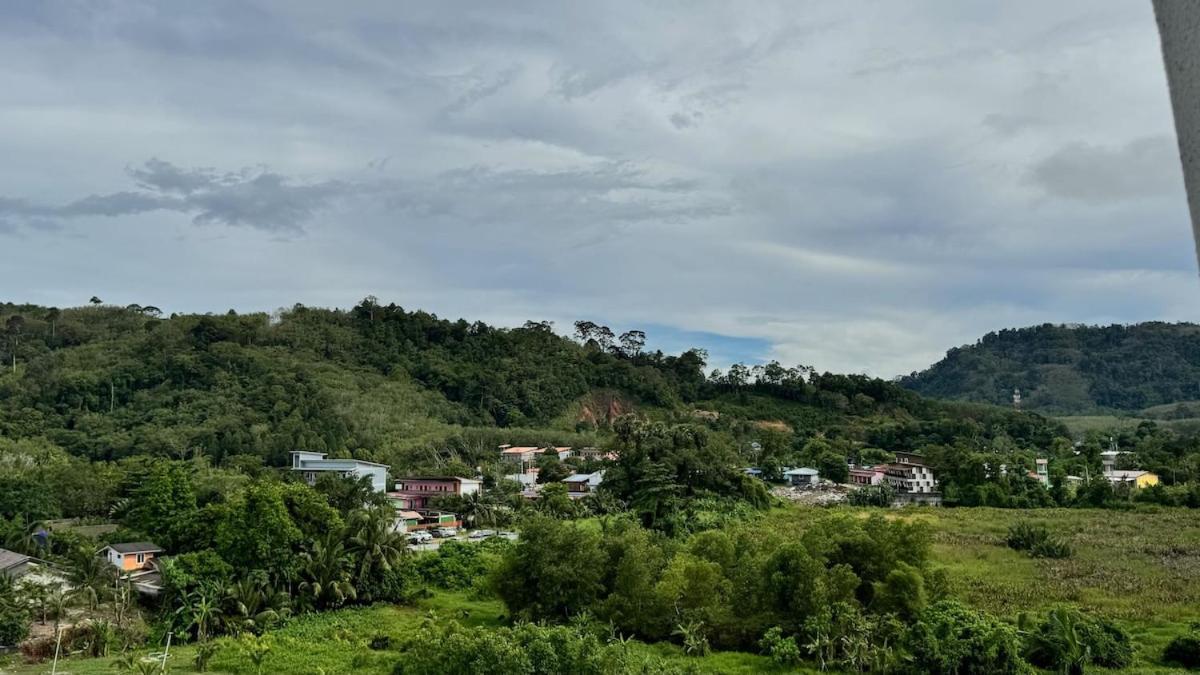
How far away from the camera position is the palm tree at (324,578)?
1027 inches

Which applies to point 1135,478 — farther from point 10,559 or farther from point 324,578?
point 10,559

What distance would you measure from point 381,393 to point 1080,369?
115 metres

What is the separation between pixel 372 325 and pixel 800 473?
4466 centimetres

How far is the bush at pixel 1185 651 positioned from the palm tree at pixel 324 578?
2139 cm

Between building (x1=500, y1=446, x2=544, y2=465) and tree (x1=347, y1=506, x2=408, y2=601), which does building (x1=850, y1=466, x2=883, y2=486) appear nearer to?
building (x1=500, y1=446, x2=544, y2=465)

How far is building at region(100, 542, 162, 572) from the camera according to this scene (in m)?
27.2

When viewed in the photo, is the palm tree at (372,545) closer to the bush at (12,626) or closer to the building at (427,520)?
the bush at (12,626)

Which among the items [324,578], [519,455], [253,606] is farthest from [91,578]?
[519,455]

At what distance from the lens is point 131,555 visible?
89.6 feet

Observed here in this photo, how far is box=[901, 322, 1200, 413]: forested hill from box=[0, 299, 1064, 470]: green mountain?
4949 centimetres

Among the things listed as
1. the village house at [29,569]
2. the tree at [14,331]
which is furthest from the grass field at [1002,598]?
the tree at [14,331]

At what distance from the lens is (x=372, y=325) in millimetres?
81188

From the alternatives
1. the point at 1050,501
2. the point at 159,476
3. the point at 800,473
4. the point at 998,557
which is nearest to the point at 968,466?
the point at 1050,501

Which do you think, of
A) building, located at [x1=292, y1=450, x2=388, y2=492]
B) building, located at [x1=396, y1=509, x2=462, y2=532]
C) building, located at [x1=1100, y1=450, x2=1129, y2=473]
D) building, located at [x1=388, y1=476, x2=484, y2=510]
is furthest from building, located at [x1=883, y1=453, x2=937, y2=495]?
building, located at [x1=292, y1=450, x2=388, y2=492]
